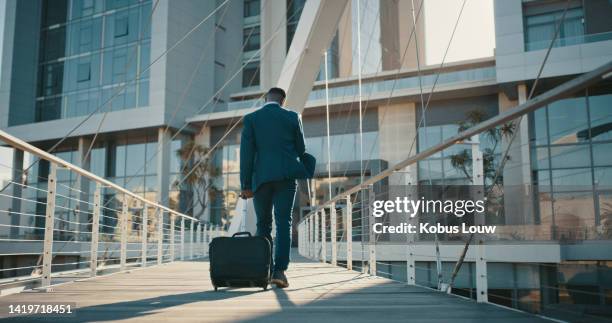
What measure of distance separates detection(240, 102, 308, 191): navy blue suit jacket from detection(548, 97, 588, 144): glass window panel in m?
15.0

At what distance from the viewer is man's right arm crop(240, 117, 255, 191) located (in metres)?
3.42

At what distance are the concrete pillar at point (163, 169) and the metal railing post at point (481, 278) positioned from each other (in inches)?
916

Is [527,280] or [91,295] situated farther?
[527,280]

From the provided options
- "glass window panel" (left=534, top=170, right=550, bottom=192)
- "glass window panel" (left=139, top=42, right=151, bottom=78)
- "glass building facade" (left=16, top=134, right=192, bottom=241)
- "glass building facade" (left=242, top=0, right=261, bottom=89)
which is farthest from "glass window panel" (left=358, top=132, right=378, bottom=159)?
"glass window panel" (left=139, top=42, right=151, bottom=78)

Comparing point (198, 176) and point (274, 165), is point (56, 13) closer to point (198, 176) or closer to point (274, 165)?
point (198, 176)

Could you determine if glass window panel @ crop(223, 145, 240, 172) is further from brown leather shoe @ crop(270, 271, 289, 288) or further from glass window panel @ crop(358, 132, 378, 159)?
brown leather shoe @ crop(270, 271, 289, 288)

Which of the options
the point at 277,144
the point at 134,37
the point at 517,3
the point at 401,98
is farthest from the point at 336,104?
the point at 277,144

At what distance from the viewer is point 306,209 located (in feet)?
82.4

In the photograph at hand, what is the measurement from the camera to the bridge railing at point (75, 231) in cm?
357

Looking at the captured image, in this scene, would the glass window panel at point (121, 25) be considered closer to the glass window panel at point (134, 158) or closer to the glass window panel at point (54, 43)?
the glass window panel at point (54, 43)

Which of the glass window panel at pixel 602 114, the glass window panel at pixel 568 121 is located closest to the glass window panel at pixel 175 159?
the glass window panel at pixel 568 121

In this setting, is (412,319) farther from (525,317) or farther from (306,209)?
(306,209)

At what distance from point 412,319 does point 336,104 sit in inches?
831

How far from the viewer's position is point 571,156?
1652cm
